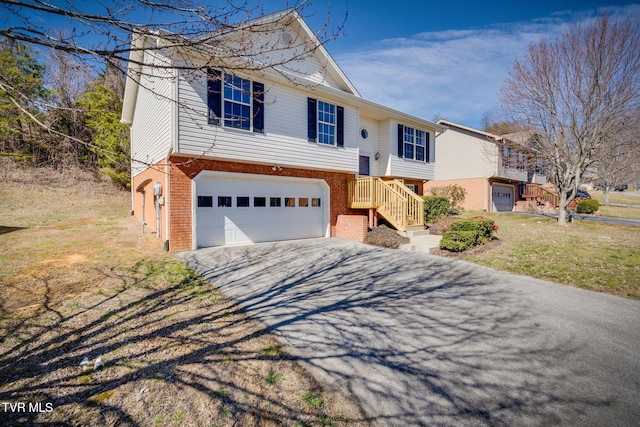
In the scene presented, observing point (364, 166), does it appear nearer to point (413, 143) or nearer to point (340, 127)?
point (340, 127)

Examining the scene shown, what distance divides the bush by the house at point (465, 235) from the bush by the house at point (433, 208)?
3.68 m

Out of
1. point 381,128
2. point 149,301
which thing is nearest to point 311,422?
point 149,301

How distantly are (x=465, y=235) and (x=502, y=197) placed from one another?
63.3 ft

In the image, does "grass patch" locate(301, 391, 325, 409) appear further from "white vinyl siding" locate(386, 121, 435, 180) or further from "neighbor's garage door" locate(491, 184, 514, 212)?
"neighbor's garage door" locate(491, 184, 514, 212)

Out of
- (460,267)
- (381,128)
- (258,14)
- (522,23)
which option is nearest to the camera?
(258,14)

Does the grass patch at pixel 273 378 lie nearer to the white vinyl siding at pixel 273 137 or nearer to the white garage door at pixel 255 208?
the white vinyl siding at pixel 273 137

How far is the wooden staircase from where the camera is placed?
11.3 meters

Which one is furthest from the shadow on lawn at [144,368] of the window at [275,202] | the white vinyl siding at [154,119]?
the window at [275,202]

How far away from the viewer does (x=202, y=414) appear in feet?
7.82

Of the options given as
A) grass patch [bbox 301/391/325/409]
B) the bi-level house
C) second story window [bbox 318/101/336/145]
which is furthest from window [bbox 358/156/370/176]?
grass patch [bbox 301/391/325/409]

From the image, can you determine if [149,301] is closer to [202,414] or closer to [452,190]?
[202,414]

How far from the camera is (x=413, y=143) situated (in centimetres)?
1552

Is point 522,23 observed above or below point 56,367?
above

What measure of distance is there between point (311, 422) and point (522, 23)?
15969 millimetres
